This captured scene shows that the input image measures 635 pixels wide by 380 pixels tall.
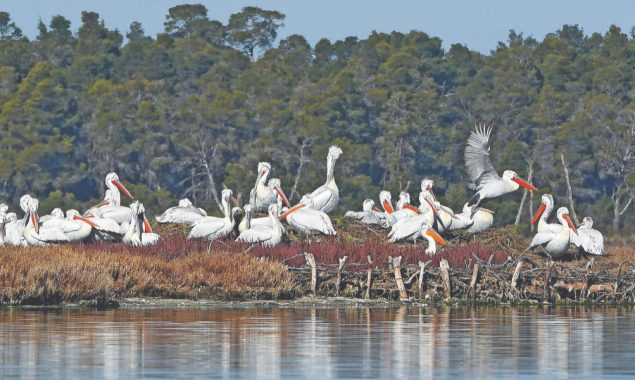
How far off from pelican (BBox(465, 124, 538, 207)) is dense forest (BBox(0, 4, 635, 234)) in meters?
26.8

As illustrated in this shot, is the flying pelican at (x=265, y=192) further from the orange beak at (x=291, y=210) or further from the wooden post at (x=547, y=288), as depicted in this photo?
the wooden post at (x=547, y=288)

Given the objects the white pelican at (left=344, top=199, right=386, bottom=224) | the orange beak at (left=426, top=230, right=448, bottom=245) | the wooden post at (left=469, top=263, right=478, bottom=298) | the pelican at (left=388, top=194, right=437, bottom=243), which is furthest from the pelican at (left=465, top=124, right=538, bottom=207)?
the wooden post at (left=469, top=263, right=478, bottom=298)

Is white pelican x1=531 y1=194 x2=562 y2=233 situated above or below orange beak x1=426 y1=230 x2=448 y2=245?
above

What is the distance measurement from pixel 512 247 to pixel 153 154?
44.9 m

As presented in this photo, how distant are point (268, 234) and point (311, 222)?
4.41 ft

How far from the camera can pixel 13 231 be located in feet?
105

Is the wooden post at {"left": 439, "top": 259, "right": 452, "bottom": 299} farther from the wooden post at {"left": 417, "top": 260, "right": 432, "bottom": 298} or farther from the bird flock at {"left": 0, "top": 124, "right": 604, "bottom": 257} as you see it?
the bird flock at {"left": 0, "top": 124, "right": 604, "bottom": 257}

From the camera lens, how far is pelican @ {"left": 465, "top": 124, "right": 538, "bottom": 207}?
34031 mm

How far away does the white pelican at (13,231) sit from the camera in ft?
103

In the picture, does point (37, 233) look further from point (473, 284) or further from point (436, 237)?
point (473, 284)

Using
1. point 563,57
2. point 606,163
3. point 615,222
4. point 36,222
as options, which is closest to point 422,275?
point 36,222

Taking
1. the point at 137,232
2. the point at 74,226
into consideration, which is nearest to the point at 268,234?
the point at 137,232

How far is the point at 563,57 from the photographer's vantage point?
85438mm

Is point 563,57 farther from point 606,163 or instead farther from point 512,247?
point 512,247
